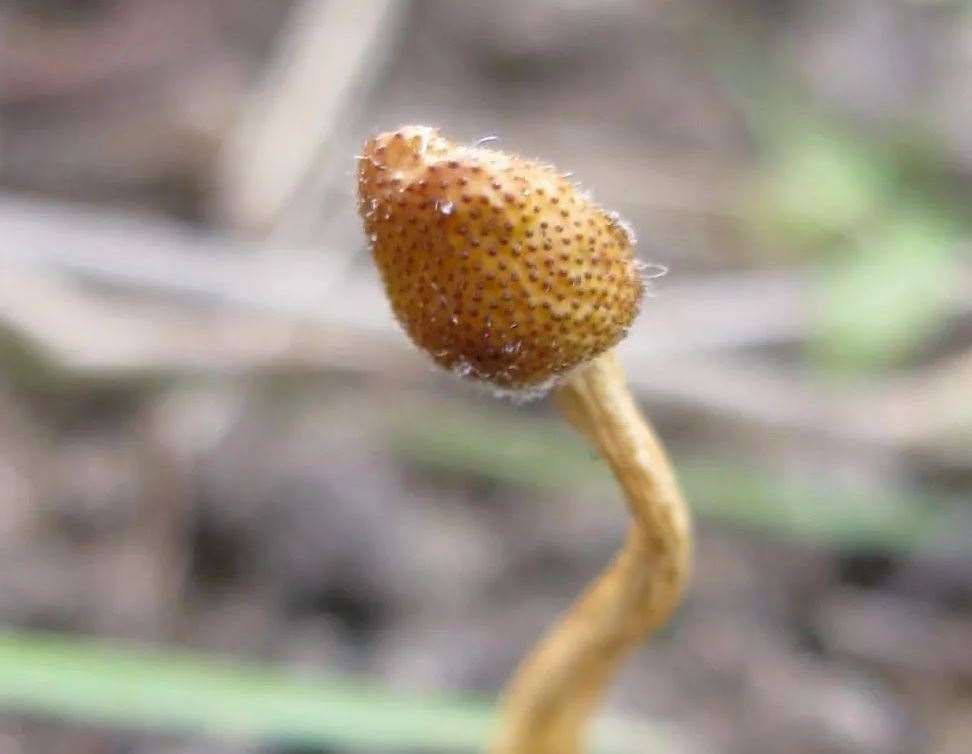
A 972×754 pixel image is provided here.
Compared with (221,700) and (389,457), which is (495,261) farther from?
(389,457)

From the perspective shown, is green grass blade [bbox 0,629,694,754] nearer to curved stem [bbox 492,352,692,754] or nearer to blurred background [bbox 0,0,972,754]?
blurred background [bbox 0,0,972,754]

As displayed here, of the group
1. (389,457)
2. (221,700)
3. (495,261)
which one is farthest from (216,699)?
(495,261)

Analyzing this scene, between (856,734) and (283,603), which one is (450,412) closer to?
(283,603)

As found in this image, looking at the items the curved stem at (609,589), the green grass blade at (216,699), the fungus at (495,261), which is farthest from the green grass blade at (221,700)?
the fungus at (495,261)

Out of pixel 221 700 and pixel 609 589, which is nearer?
pixel 609 589

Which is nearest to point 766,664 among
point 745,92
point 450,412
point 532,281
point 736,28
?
point 450,412

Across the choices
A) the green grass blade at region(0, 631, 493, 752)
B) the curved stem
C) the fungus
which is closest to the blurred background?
the green grass blade at region(0, 631, 493, 752)
